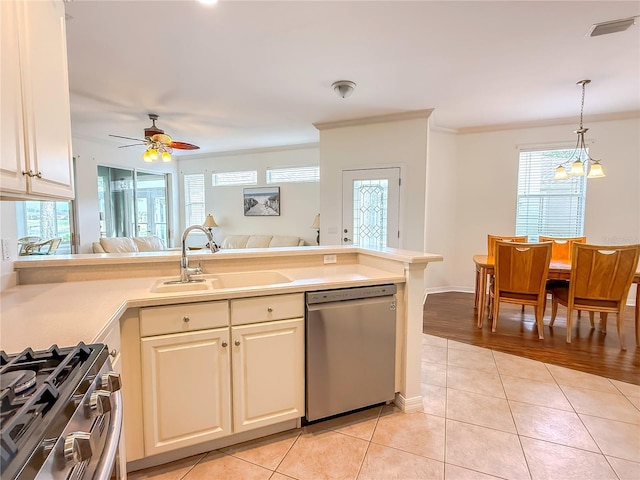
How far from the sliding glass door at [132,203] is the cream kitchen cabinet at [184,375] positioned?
18.1 ft

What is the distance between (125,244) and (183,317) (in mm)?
4771

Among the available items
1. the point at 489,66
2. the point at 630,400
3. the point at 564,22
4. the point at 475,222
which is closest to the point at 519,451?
the point at 630,400

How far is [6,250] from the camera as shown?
1.79 metres

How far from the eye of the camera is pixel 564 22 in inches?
92.0

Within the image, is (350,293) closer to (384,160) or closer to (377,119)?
(384,160)

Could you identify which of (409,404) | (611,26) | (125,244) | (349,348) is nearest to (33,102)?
(349,348)

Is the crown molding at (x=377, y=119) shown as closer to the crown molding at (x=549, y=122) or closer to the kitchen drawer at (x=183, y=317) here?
the crown molding at (x=549, y=122)

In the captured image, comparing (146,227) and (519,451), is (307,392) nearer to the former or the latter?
(519,451)

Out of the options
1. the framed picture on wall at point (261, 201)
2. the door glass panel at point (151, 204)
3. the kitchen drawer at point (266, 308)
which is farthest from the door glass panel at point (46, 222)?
the kitchen drawer at point (266, 308)

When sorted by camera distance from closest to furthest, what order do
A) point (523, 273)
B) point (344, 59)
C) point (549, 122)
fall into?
point (344, 59)
point (523, 273)
point (549, 122)

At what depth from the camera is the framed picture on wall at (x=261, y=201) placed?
6.69 meters

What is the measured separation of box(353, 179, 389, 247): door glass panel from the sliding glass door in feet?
15.4

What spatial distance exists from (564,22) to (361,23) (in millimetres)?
1470

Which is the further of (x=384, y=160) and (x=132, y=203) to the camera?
(x=132, y=203)
